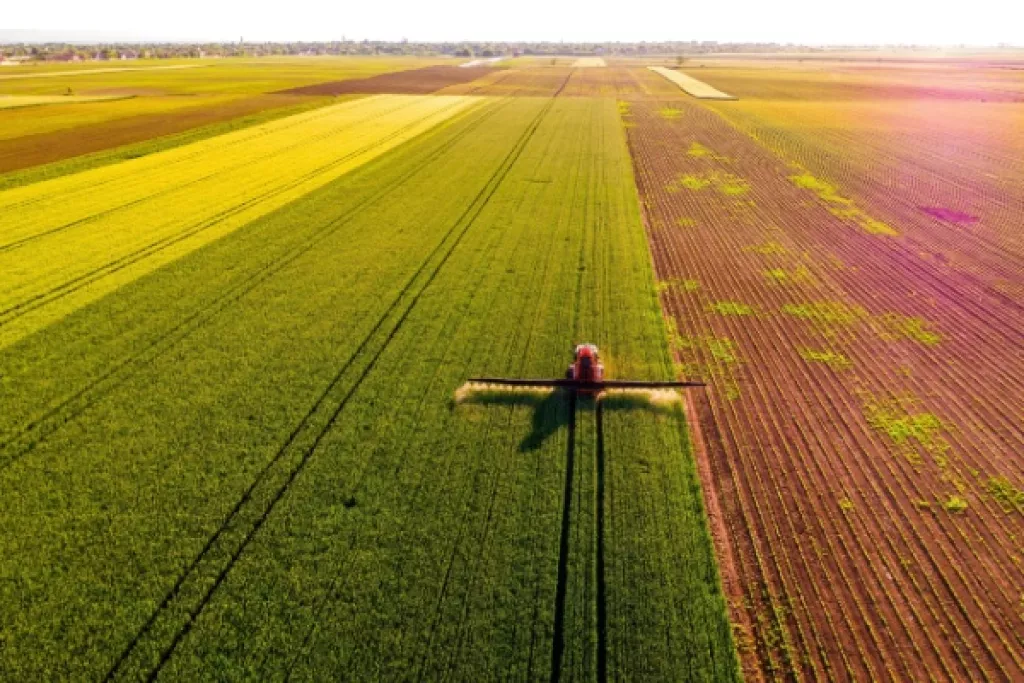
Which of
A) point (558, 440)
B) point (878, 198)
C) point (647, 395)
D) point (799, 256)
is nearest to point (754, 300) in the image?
point (799, 256)

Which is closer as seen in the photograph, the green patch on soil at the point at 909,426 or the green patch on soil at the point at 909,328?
the green patch on soil at the point at 909,426

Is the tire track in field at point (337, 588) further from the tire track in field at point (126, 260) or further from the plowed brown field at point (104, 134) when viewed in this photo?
the plowed brown field at point (104, 134)

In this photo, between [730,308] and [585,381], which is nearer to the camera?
[585,381]

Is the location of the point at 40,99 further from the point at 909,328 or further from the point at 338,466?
the point at 909,328

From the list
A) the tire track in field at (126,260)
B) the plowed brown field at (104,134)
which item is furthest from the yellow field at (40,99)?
the tire track in field at (126,260)

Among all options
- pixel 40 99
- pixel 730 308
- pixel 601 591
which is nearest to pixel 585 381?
pixel 601 591

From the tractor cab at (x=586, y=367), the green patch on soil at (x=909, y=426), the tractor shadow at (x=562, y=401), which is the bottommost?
the green patch on soil at (x=909, y=426)

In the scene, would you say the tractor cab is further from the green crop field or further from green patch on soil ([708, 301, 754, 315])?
green patch on soil ([708, 301, 754, 315])
